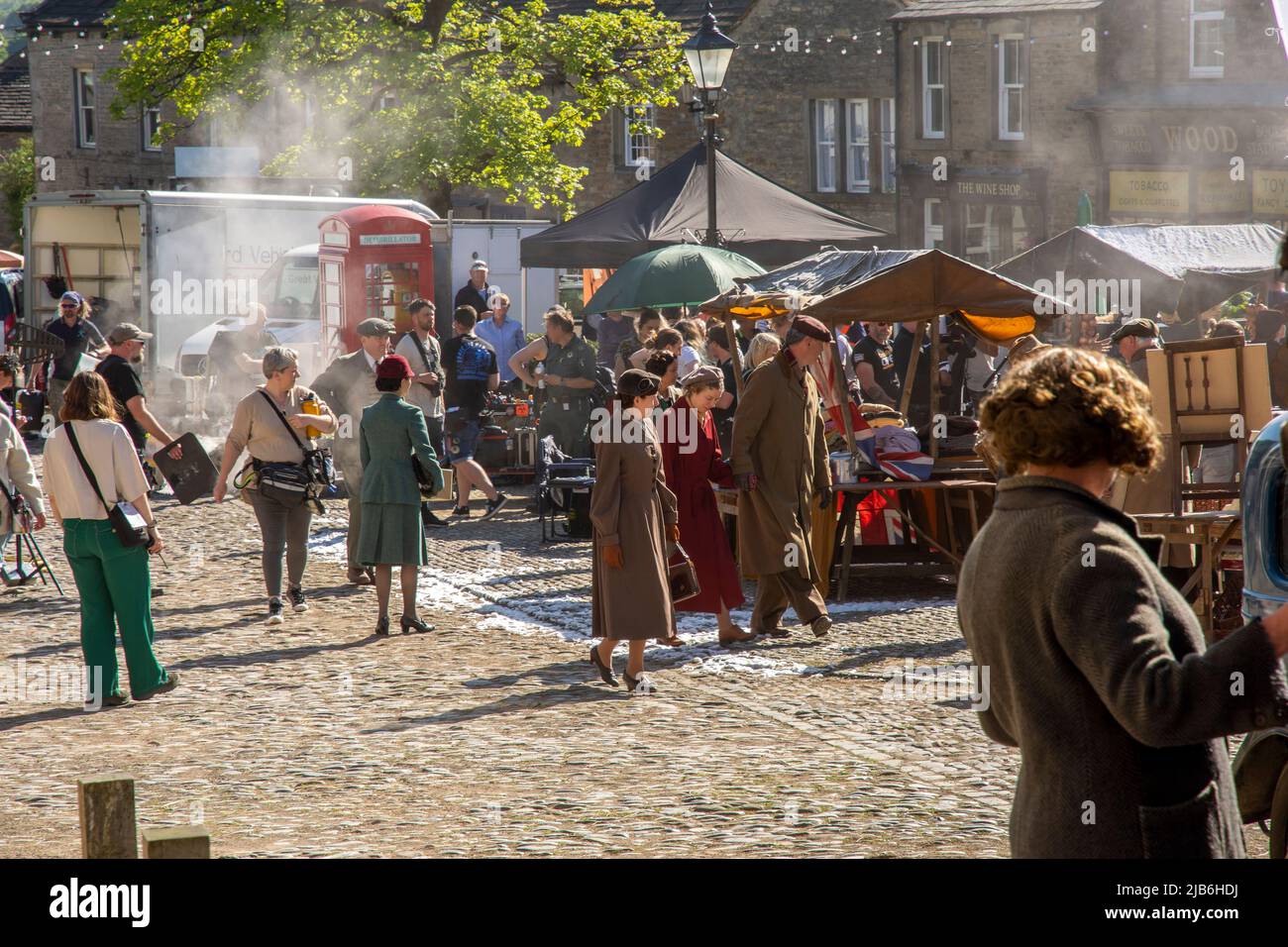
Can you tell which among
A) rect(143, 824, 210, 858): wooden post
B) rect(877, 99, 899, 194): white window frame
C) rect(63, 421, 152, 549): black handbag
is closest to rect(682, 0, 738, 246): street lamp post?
rect(63, 421, 152, 549): black handbag

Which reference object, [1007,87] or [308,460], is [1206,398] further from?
[1007,87]

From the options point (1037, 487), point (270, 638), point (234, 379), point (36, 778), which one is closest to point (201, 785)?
point (36, 778)

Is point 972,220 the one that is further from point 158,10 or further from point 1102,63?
point 158,10

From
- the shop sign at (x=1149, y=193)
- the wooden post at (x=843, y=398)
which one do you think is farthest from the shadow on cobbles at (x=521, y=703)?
the shop sign at (x=1149, y=193)

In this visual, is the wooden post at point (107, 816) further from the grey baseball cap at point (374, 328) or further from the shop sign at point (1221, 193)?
the shop sign at point (1221, 193)

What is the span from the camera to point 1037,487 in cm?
319

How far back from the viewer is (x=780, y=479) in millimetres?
10742

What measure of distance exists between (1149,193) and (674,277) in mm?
17412

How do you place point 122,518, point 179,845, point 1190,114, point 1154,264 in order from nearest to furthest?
1. point 179,845
2. point 122,518
3. point 1154,264
4. point 1190,114

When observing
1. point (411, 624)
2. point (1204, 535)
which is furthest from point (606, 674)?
point (1204, 535)

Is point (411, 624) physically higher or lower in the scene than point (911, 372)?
lower

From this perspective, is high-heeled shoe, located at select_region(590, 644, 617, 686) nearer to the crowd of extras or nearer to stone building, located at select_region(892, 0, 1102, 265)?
the crowd of extras

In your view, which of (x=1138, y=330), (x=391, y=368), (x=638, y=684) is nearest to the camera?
(x=638, y=684)
